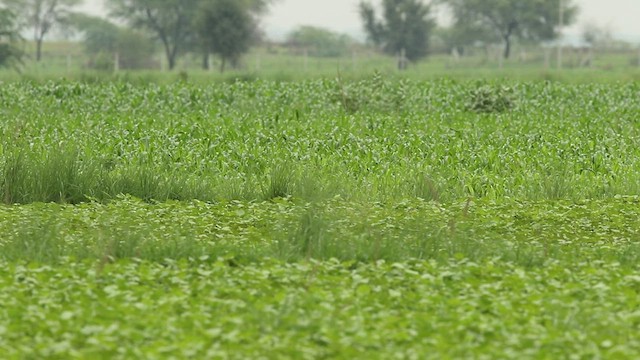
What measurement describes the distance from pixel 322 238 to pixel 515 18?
86.5 m

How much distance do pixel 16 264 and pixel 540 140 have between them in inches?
471

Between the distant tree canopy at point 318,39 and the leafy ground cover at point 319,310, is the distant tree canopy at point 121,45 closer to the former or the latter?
the distant tree canopy at point 318,39

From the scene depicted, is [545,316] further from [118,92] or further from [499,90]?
[118,92]

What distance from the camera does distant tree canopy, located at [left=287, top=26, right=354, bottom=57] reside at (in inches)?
5079

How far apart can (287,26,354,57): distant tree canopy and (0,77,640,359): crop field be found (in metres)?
101

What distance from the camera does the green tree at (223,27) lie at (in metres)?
65.6

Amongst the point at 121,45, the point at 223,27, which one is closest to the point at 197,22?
the point at 223,27

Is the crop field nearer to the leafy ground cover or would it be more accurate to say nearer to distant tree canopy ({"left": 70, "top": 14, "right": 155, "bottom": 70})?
the leafy ground cover

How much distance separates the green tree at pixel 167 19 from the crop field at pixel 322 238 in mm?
64707

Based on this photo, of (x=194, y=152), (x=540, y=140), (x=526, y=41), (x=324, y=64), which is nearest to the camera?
(x=194, y=152)

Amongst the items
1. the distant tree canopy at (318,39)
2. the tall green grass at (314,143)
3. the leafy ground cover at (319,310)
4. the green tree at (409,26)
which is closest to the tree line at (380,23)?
the green tree at (409,26)

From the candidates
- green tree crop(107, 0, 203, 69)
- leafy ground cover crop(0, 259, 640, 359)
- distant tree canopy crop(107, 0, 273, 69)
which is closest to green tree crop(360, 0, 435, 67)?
distant tree canopy crop(107, 0, 273, 69)

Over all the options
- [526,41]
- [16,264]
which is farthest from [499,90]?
[526,41]

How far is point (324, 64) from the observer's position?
85688 millimetres
